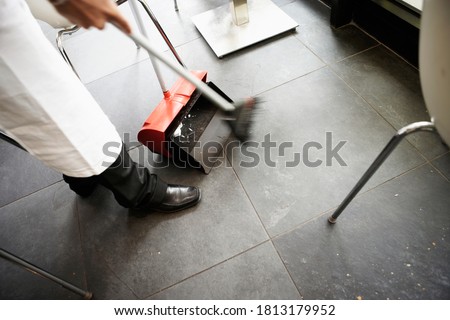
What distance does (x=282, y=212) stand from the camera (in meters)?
0.99

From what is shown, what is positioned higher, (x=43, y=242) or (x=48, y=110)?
(x=48, y=110)

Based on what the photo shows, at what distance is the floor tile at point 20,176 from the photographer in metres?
1.21

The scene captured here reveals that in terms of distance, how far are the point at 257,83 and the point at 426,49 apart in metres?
0.92

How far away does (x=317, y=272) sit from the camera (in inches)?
34.2

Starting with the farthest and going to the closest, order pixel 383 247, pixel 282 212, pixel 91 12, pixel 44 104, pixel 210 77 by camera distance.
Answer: pixel 210 77 → pixel 282 212 → pixel 383 247 → pixel 44 104 → pixel 91 12

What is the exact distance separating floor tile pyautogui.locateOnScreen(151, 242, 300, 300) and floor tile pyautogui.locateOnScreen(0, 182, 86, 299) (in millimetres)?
350

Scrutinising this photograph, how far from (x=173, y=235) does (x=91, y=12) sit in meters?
0.77

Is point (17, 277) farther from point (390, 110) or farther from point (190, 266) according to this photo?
point (390, 110)

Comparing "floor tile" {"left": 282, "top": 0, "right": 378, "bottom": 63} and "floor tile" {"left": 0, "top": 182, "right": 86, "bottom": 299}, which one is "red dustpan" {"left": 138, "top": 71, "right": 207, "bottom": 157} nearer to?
"floor tile" {"left": 0, "top": 182, "right": 86, "bottom": 299}

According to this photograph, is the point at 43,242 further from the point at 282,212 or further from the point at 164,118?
the point at 282,212

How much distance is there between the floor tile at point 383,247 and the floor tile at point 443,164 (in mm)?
28

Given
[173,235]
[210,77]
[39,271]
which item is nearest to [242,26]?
[210,77]

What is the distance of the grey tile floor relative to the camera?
87cm

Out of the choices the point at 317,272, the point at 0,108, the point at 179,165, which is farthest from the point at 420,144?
the point at 0,108
